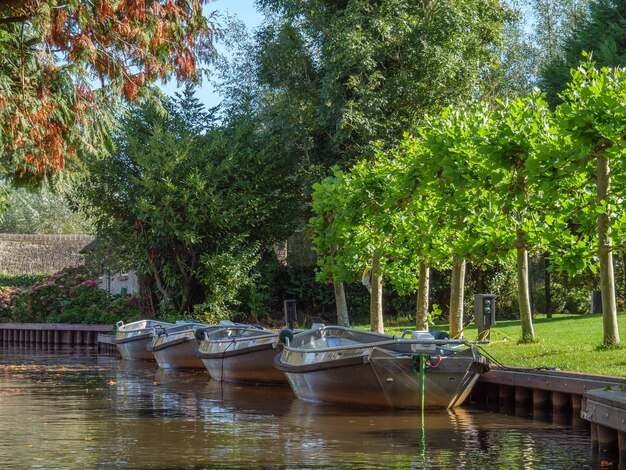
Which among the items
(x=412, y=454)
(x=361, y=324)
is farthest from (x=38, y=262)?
(x=412, y=454)

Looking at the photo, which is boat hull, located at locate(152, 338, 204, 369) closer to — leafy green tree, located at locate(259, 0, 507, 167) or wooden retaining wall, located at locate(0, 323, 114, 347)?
wooden retaining wall, located at locate(0, 323, 114, 347)

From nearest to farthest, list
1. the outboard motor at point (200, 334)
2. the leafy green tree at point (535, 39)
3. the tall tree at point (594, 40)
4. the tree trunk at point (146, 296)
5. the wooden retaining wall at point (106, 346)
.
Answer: the outboard motor at point (200, 334) → the wooden retaining wall at point (106, 346) → the tree trunk at point (146, 296) → the tall tree at point (594, 40) → the leafy green tree at point (535, 39)

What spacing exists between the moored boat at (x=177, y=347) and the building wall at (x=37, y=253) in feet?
100

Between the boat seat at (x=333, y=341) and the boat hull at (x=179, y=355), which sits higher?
the boat seat at (x=333, y=341)

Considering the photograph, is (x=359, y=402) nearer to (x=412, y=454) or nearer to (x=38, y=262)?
(x=412, y=454)

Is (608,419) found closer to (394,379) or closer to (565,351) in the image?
(394,379)

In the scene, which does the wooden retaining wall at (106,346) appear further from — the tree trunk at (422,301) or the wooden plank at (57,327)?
the tree trunk at (422,301)

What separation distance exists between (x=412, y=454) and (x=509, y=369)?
4.89m

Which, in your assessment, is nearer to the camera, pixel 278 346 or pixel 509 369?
pixel 509 369

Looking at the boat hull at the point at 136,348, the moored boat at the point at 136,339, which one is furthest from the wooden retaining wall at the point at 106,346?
the boat hull at the point at 136,348

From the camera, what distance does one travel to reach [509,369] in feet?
52.3

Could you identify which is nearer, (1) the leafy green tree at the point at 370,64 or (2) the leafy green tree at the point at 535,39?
(1) the leafy green tree at the point at 370,64

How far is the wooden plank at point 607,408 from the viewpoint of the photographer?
10.4 metres

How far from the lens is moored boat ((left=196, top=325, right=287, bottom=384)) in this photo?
19.9 meters
